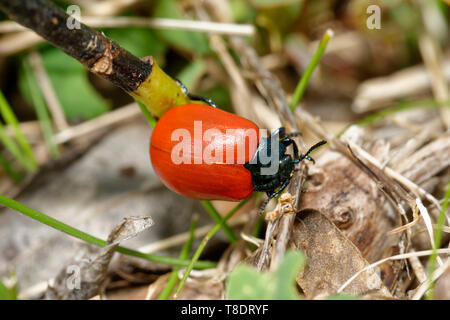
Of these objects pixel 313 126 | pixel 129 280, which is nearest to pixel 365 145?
pixel 313 126

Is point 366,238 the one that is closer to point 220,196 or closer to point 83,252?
point 220,196

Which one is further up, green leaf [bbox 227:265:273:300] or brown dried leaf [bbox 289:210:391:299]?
brown dried leaf [bbox 289:210:391:299]

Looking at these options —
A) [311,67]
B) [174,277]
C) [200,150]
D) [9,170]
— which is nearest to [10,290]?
[174,277]

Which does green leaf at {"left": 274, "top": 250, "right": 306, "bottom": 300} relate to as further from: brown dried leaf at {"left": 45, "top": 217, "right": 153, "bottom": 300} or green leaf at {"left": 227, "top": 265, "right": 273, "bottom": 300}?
brown dried leaf at {"left": 45, "top": 217, "right": 153, "bottom": 300}

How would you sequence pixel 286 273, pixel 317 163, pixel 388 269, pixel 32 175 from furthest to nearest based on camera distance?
pixel 32 175, pixel 317 163, pixel 388 269, pixel 286 273

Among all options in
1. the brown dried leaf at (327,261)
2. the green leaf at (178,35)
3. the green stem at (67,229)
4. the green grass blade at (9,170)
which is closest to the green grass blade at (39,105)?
the green grass blade at (9,170)

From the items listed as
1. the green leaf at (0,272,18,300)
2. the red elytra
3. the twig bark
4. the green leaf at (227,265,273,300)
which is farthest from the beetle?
the green leaf at (0,272,18,300)

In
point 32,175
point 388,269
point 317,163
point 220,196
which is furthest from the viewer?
point 32,175
